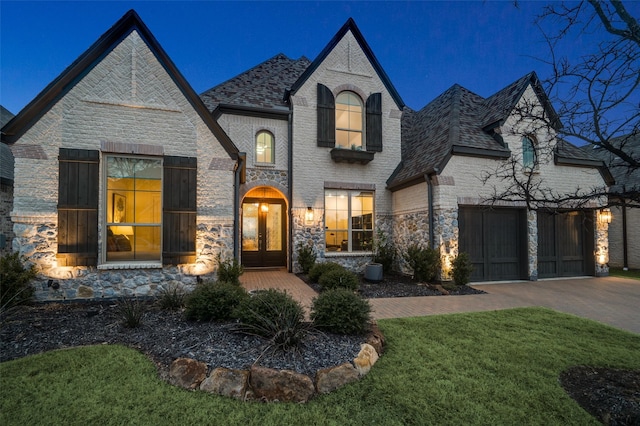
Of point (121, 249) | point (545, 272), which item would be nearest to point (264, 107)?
point (121, 249)

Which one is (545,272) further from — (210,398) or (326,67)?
(210,398)

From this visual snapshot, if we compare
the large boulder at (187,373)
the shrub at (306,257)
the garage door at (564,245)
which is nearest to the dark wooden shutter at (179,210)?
the large boulder at (187,373)

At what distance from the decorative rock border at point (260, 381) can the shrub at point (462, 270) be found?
673cm

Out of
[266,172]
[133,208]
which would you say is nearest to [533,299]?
[266,172]

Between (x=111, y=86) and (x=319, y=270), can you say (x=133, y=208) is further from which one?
(x=319, y=270)

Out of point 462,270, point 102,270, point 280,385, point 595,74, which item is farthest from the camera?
point 462,270

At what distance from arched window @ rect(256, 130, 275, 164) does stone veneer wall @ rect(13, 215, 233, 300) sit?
14.2 ft

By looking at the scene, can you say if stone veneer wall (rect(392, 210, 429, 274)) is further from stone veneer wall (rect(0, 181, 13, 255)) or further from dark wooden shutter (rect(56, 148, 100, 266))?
stone veneer wall (rect(0, 181, 13, 255))

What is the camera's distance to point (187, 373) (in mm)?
3260

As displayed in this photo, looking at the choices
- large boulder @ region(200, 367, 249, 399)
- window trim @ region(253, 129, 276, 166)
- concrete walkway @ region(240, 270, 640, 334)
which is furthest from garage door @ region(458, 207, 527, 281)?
large boulder @ region(200, 367, 249, 399)

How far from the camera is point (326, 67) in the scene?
11.2m

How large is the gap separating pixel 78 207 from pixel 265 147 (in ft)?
20.4

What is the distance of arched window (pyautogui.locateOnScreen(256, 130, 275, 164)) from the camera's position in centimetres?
1113

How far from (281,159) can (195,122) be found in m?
4.18
